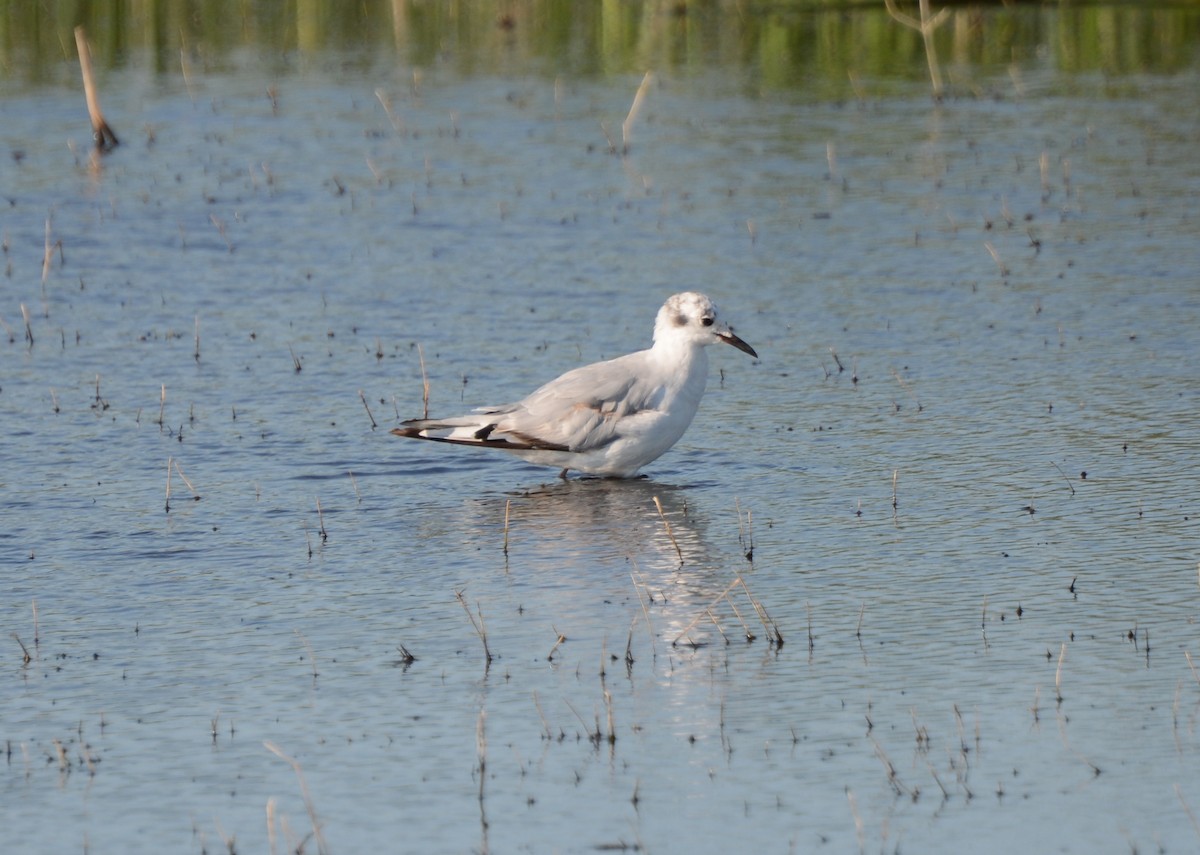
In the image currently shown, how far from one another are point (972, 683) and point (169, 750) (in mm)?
3411

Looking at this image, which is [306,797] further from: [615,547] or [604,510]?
[604,510]

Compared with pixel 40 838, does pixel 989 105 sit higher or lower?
higher

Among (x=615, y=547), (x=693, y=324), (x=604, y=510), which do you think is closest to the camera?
(x=615, y=547)

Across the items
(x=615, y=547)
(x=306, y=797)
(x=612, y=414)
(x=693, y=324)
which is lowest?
(x=306, y=797)

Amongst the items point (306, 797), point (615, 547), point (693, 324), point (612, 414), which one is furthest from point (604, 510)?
point (306, 797)

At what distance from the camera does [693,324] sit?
13.2m

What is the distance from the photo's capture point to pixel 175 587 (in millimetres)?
10766

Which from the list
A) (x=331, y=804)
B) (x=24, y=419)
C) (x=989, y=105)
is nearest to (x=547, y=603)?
(x=331, y=804)

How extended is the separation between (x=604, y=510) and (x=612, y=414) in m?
0.74

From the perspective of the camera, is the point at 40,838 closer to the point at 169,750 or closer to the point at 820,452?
the point at 169,750

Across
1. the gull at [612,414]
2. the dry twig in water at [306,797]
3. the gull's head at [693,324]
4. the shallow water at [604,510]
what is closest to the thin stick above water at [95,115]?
the shallow water at [604,510]

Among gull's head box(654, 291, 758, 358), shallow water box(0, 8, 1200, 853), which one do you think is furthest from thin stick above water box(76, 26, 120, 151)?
gull's head box(654, 291, 758, 358)

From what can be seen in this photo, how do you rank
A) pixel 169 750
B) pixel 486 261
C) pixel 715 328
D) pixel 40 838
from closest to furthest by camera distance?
pixel 40 838, pixel 169 750, pixel 715 328, pixel 486 261

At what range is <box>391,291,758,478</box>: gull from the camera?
12.9 m
